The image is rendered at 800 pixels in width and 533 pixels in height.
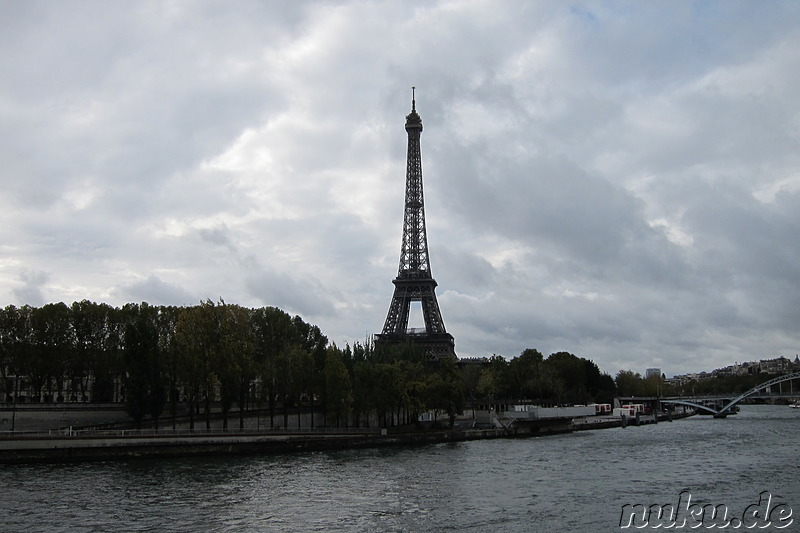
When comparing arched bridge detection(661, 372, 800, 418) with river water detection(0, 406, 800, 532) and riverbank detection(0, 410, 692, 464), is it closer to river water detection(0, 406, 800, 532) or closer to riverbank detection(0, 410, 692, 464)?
riverbank detection(0, 410, 692, 464)

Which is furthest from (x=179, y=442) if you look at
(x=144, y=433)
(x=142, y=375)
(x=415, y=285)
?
(x=415, y=285)

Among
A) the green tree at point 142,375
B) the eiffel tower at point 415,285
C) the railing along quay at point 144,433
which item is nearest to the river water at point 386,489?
the railing along quay at point 144,433

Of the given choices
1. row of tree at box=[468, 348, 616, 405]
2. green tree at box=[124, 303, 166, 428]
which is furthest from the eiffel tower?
green tree at box=[124, 303, 166, 428]

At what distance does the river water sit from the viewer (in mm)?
29828

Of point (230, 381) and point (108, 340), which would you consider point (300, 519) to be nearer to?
point (230, 381)

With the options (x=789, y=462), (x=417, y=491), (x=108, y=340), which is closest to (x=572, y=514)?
(x=417, y=491)

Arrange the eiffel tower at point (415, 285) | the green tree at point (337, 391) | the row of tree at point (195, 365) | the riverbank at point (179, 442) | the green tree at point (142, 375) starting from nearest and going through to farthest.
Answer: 1. the riverbank at point (179, 442)
2. the green tree at point (142, 375)
3. the row of tree at point (195, 365)
4. the green tree at point (337, 391)
5. the eiffel tower at point (415, 285)

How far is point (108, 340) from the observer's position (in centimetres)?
Answer: 7369

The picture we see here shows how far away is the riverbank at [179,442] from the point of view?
4853cm

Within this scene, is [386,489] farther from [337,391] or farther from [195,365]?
[337,391]

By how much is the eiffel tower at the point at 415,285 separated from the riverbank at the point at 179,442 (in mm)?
45879

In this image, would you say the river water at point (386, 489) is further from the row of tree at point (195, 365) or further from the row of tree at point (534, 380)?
the row of tree at point (534, 380)

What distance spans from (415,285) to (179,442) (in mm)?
72110

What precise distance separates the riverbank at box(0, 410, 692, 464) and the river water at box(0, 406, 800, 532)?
1.63 m
